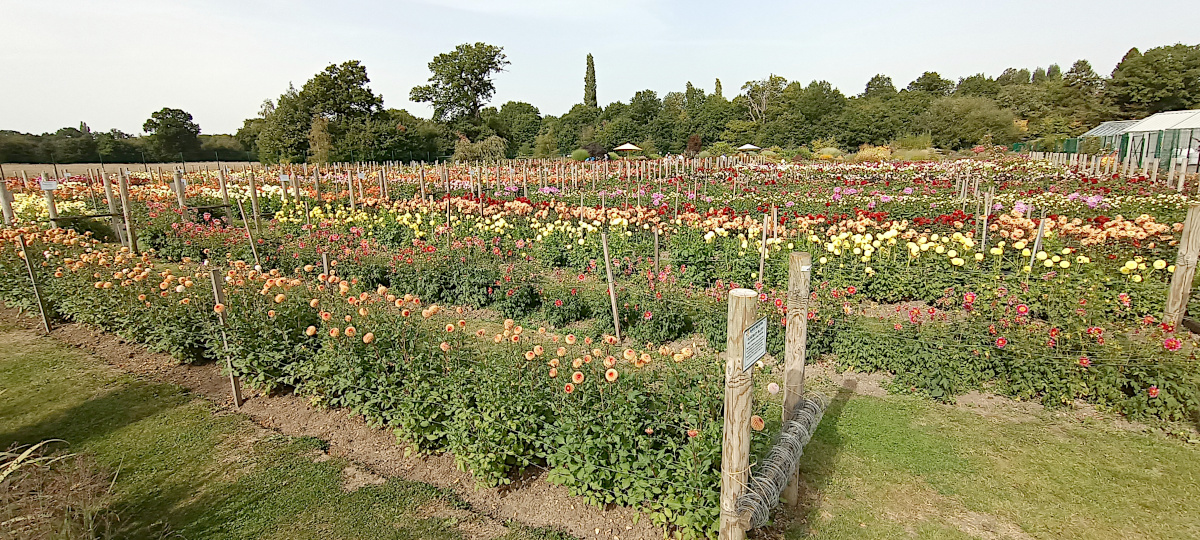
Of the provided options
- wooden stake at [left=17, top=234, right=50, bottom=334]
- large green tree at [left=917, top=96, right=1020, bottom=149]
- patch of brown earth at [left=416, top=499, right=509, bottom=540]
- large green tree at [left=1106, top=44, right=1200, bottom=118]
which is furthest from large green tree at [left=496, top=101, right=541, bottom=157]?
patch of brown earth at [left=416, top=499, right=509, bottom=540]

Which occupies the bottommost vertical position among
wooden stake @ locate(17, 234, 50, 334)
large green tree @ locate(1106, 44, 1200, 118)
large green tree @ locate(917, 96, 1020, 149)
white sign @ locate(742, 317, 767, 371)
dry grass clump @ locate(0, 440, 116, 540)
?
dry grass clump @ locate(0, 440, 116, 540)

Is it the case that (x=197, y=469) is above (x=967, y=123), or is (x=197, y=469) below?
below

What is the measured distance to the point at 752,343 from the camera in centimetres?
251

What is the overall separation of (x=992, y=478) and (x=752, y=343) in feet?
8.34

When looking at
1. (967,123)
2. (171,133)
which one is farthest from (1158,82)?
(171,133)

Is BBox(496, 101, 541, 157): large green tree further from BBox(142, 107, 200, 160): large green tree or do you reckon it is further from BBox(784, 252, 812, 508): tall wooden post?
BBox(784, 252, 812, 508): tall wooden post

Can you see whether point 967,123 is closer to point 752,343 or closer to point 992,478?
point 992,478

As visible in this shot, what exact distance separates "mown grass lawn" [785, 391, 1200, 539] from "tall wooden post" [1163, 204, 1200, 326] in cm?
169

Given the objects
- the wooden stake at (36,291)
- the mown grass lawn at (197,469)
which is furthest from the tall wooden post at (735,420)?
the wooden stake at (36,291)

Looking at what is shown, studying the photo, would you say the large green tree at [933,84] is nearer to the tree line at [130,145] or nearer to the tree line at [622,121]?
the tree line at [622,121]

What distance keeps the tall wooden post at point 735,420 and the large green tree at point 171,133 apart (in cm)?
5951

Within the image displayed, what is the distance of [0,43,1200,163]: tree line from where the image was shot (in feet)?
143

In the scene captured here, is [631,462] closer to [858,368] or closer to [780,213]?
[858,368]

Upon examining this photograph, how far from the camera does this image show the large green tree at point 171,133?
48.6m
